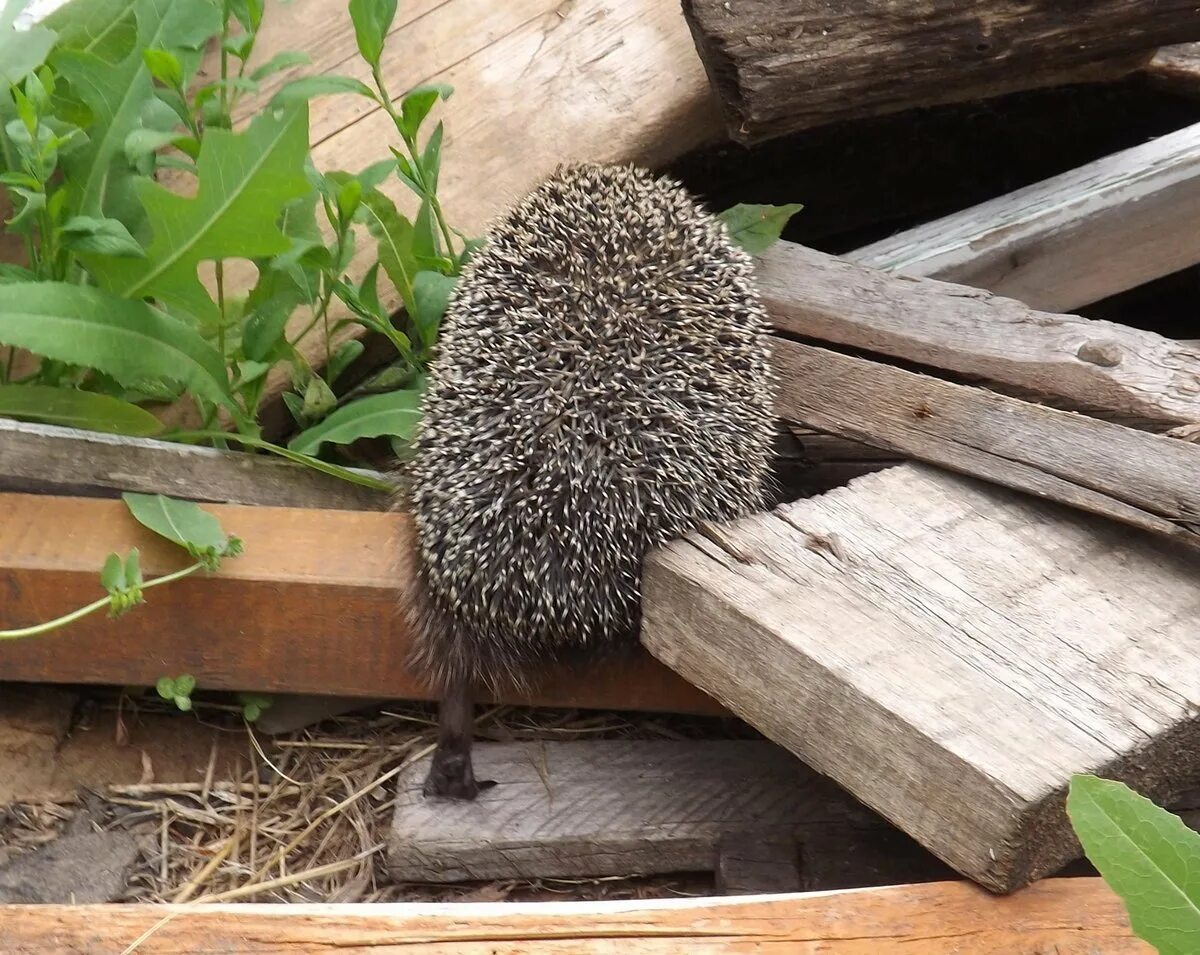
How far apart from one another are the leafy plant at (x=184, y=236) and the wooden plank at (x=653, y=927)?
1161mm

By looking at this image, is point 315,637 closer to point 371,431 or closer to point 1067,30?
point 371,431

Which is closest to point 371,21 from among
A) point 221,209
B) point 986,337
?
point 221,209

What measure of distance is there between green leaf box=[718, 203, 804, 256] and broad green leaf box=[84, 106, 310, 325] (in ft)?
3.67

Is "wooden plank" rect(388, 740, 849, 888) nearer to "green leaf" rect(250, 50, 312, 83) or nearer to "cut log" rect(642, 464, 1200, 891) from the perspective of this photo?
"cut log" rect(642, 464, 1200, 891)

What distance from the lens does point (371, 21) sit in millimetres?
2650

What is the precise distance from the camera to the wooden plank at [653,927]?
1674 mm

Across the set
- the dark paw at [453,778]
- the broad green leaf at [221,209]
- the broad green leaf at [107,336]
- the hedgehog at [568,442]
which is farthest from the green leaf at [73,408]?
the dark paw at [453,778]

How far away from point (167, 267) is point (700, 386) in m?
1.22

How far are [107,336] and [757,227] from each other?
62.4 inches

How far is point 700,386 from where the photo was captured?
2352mm

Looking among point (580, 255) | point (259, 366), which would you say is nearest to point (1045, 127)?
point (580, 255)

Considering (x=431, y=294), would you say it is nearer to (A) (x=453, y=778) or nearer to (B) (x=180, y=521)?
(B) (x=180, y=521)

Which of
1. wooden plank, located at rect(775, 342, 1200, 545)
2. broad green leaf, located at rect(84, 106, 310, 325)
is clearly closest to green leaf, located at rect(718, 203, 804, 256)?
wooden plank, located at rect(775, 342, 1200, 545)

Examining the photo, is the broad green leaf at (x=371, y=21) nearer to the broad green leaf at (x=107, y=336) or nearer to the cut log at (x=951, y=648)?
the broad green leaf at (x=107, y=336)
